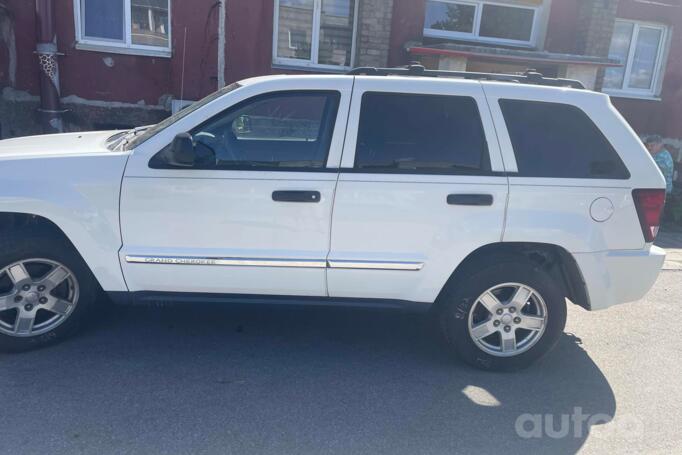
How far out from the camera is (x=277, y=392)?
3496mm

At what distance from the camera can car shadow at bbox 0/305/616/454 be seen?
3.05 meters

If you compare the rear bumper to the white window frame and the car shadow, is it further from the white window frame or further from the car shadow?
the white window frame

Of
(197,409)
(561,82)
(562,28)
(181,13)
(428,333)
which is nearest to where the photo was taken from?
(197,409)

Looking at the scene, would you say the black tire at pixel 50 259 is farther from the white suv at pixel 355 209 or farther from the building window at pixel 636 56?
the building window at pixel 636 56

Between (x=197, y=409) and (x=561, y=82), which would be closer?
(x=197, y=409)

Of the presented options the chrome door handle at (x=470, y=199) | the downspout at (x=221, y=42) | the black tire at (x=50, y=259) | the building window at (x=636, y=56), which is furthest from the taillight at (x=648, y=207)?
the building window at (x=636, y=56)

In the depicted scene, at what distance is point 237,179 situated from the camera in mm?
3572

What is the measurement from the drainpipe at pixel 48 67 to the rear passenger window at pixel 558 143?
7605mm

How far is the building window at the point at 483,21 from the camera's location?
35.1 ft

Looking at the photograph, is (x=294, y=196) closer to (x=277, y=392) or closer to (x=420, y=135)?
(x=420, y=135)

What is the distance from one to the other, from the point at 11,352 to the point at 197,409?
1.46m

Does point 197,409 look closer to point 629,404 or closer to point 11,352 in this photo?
point 11,352

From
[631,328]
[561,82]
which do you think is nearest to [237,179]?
[561,82]

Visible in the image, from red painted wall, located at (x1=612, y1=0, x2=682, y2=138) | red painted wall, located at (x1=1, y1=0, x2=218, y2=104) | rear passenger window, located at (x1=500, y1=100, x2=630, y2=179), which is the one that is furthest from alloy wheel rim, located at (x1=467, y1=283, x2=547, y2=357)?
red painted wall, located at (x1=612, y1=0, x2=682, y2=138)
